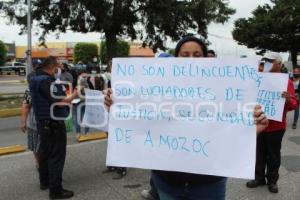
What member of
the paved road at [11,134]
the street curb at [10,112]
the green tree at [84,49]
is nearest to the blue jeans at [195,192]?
the paved road at [11,134]

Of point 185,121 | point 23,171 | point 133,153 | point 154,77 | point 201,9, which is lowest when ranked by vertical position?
point 23,171

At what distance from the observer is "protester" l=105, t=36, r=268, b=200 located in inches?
102

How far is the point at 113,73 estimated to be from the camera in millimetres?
2955

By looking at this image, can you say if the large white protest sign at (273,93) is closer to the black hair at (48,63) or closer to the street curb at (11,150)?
the black hair at (48,63)

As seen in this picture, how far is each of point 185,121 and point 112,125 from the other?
0.48m

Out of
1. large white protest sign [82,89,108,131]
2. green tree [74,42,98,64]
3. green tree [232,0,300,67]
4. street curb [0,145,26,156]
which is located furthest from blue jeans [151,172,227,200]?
green tree [74,42,98,64]

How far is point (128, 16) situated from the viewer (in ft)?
64.8

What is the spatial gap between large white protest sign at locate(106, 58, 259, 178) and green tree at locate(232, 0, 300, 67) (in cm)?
3804

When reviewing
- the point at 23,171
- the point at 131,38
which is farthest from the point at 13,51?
the point at 23,171

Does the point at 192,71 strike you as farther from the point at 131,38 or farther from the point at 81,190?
the point at 131,38

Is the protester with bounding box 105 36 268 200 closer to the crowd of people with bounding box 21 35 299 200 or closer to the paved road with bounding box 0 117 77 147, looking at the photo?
the crowd of people with bounding box 21 35 299 200

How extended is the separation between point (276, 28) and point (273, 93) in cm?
3633

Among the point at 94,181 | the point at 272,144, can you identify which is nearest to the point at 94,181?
the point at 94,181

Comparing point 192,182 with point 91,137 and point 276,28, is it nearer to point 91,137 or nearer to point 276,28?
point 91,137
